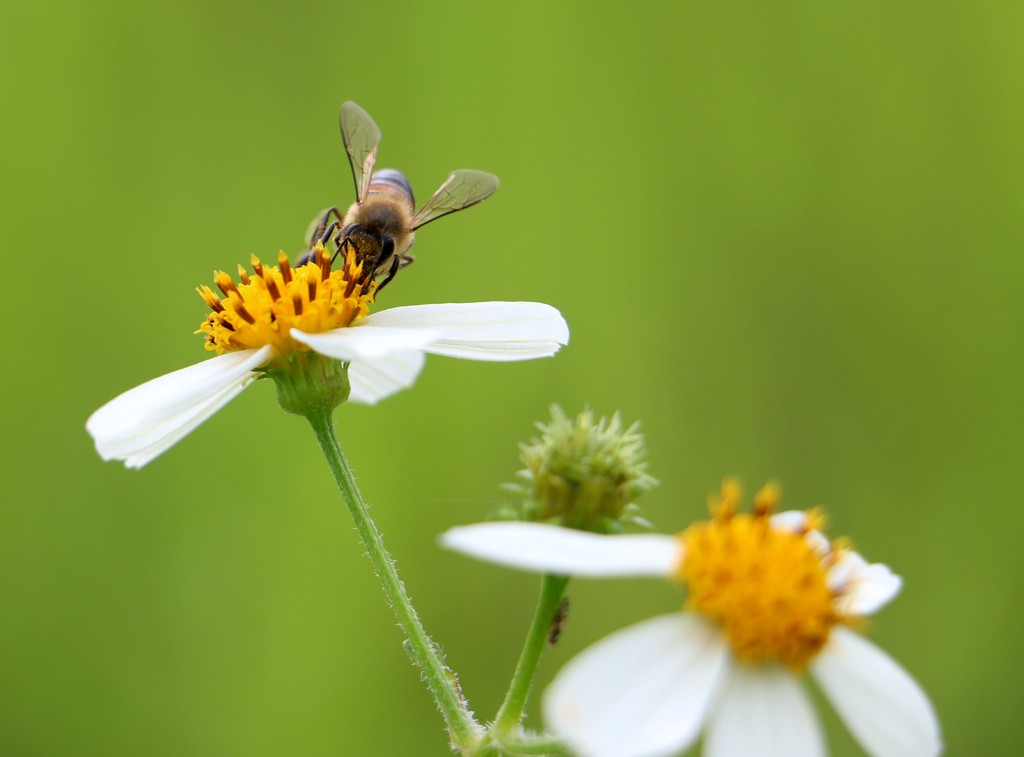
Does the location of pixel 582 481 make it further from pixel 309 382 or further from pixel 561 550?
pixel 309 382

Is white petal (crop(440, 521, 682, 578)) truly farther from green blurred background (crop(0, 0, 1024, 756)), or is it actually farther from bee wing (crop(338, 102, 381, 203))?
green blurred background (crop(0, 0, 1024, 756))

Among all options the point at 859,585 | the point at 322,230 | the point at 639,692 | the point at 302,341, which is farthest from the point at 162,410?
the point at 859,585

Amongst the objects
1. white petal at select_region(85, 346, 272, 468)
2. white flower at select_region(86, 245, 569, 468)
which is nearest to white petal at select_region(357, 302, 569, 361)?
white flower at select_region(86, 245, 569, 468)

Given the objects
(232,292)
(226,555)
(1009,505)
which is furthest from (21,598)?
(1009,505)

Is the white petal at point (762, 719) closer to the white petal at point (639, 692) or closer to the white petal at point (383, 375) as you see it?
the white petal at point (639, 692)

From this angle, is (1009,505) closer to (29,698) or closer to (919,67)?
(919,67)

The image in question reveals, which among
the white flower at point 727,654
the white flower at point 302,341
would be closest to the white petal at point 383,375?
the white flower at point 302,341

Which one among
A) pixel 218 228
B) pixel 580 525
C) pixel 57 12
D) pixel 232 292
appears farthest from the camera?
pixel 57 12
